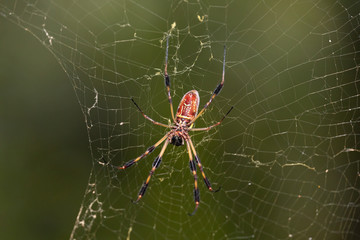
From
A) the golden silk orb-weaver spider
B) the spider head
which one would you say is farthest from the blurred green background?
the spider head

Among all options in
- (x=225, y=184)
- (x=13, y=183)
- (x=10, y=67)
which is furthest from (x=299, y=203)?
(x=10, y=67)

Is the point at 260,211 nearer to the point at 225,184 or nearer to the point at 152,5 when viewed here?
the point at 225,184

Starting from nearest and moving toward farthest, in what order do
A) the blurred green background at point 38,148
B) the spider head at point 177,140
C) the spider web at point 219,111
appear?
the spider head at point 177,140, the spider web at point 219,111, the blurred green background at point 38,148

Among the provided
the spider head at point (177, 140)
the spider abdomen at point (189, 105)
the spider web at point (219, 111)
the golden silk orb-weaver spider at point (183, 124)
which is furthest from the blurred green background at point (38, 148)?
the spider abdomen at point (189, 105)

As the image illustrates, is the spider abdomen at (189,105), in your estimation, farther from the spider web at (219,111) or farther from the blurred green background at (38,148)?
the blurred green background at (38,148)

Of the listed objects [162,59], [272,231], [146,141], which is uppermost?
[162,59]

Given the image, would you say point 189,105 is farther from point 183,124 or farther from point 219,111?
point 219,111
